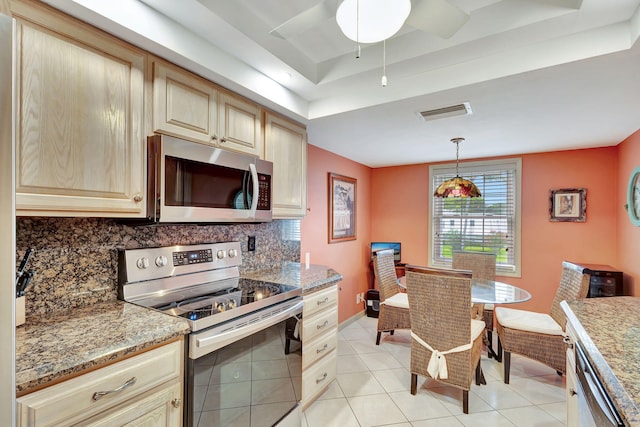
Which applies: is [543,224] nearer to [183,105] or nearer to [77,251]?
[183,105]

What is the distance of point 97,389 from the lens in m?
0.98

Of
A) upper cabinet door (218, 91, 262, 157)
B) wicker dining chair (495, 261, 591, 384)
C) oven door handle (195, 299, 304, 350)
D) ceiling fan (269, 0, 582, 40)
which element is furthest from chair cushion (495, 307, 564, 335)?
upper cabinet door (218, 91, 262, 157)

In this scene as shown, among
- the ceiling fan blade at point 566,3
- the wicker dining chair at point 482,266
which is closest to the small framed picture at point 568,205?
the wicker dining chair at point 482,266

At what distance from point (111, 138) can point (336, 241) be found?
2.69 m

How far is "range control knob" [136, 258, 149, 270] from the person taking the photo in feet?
5.21

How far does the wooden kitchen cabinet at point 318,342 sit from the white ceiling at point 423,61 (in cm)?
140

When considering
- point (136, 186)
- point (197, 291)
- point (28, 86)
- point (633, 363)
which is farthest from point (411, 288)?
point (28, 86)

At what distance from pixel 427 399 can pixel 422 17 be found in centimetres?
249

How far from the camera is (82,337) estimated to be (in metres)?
1.09

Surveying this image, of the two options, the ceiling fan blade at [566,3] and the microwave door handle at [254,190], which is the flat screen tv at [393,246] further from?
the ceiling fan blade at [566,3]

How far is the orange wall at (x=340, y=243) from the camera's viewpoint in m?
3.24

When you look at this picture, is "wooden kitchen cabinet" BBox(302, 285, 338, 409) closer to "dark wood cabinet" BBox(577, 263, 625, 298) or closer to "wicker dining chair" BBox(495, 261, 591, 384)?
"wicker dining chair" BBox(495, 261, 591, 384)

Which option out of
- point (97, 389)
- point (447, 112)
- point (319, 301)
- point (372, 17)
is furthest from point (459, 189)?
point (97, 389)

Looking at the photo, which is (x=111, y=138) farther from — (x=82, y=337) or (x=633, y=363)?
(x=633, y=363)
